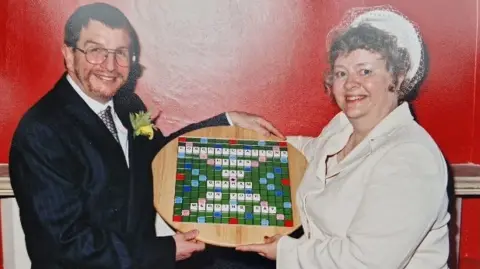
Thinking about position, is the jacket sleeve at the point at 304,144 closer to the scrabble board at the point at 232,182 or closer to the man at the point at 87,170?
the scrabble board at the point at 232,182

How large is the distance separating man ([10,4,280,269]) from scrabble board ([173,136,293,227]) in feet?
0.29

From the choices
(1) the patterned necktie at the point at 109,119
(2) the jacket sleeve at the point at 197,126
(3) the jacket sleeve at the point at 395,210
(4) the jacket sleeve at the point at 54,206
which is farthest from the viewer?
(2) the jacket sleeve at the point at 197,126

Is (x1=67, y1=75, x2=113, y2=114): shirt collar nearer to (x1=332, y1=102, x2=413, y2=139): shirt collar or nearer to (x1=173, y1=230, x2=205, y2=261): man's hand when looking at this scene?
(x1=173, y1=230, x2=205, y2=261): man's hand

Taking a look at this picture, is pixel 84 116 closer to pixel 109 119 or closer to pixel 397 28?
pixel 109 119

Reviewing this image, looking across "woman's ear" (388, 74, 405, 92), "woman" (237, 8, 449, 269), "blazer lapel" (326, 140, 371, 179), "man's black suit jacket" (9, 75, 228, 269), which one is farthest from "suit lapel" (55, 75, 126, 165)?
"woman's ear" (388, 74, 405, 92)

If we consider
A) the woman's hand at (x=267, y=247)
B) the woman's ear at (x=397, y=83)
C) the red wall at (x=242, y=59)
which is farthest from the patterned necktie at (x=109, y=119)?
the woman's ear at (x=397, y=83)

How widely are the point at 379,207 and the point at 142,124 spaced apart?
2.33 ft

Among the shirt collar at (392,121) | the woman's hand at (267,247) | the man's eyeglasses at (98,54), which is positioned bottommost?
the woman's hand at (267,247)

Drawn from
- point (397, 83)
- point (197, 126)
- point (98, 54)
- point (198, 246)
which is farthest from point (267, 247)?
point (98, 54)

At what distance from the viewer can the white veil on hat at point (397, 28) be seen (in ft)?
5.29

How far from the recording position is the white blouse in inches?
56.5

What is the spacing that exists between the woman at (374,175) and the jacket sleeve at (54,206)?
1.35ft

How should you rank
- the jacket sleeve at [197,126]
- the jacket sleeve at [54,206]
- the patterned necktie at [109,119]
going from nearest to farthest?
the jacket sleeve at [54,206] < the patterned necktie at [109,119] < the jacket sleeve at [197,126]

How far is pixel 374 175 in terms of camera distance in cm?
149
